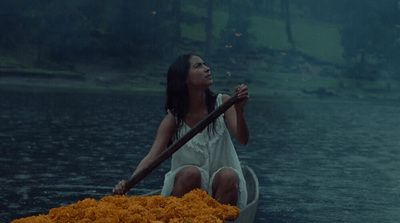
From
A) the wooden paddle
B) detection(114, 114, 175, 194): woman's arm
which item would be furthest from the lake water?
the wooden paddle

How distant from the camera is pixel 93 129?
23.7 meters

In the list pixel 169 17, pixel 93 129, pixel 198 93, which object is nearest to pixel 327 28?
pixel 169 17

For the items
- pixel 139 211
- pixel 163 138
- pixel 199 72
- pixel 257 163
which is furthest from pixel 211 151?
pixel 257 163

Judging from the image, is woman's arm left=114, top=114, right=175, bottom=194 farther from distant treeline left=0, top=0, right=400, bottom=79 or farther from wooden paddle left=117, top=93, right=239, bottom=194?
distant treeline left=0, top=0, right=400, bottom=79

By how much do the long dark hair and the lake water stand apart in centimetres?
348

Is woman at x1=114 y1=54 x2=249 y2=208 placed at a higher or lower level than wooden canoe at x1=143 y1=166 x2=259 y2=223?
higher

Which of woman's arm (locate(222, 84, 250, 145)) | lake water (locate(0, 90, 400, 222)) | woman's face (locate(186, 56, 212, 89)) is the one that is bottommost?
lake water (locate(0, 90, 400, 222))

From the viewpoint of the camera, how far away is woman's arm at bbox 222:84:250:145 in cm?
614

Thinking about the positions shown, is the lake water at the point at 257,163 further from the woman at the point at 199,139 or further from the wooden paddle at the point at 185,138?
the wooden paddle at the point at 185,138

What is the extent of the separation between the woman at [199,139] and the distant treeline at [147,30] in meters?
58.3

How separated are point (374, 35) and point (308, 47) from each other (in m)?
9.39

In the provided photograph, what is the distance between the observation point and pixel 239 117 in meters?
6.33

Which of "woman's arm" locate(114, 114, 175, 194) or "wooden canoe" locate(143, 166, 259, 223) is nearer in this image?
"wooden canoe" locate(143, 166, 259, 223)

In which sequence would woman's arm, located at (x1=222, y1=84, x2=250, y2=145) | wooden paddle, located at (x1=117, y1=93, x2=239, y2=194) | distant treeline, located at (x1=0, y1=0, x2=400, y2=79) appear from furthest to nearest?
1. distant treeline, located at (x1=0, y1=0, x2=400, y2=79)
2. wooden paddle, located at (x1=117, y1=93, x2=239, y2=194)
3. woman's arm, located at (x1=222, y1=84, x2=250, y2=145)
